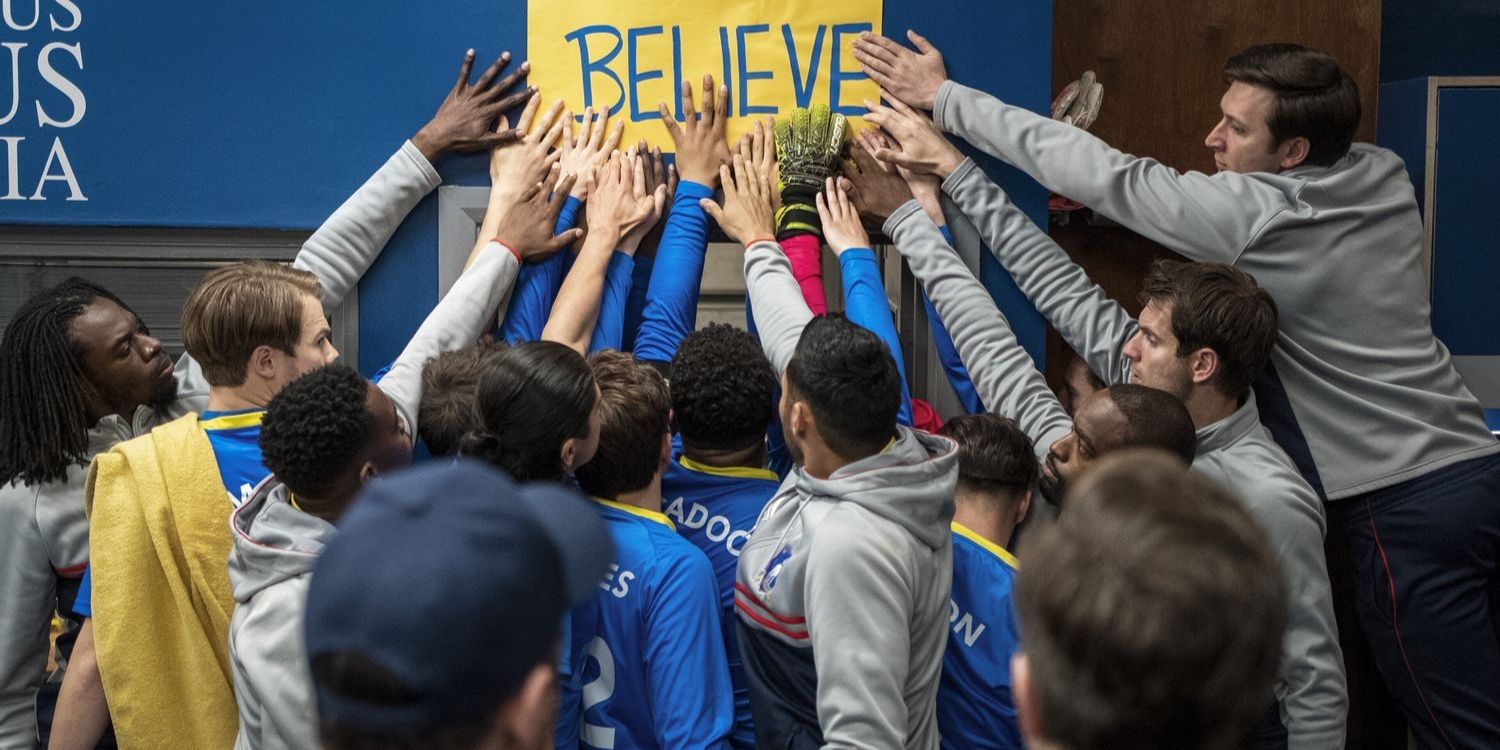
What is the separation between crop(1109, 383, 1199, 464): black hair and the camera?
7.66 ft

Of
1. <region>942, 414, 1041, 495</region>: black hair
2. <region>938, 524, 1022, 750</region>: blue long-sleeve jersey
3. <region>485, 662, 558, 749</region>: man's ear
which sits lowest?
<region>938, 524, 1022, 750</region>: blue long-sleeve jersey

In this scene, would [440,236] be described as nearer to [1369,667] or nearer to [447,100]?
[447,100]

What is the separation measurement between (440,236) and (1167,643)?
2281 mm

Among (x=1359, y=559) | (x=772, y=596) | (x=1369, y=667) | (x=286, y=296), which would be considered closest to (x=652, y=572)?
(x=772, y=596)

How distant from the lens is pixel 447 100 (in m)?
2.93

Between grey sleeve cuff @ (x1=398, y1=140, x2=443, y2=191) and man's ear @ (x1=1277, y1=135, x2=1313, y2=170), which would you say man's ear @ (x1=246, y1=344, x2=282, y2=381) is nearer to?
grey sleeve cuff @ (x1=398, y1=140, x2=443, y2=191)

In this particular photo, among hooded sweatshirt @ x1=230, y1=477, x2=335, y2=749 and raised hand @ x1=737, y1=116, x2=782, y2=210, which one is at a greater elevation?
raised hand @ x1=737, y1=116, x2=782, y2=210

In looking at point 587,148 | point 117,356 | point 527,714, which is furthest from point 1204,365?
point 117,356

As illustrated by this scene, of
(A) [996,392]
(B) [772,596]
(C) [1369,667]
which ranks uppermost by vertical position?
(A) [996,392]

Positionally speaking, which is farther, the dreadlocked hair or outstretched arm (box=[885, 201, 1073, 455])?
outstretched arm (box=[885, 201, 1073, 455])

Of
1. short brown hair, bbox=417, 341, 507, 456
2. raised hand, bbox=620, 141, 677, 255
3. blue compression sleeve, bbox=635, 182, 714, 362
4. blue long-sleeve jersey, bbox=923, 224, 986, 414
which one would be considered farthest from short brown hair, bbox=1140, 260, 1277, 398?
short brown hair, bbox=417, 341, 507, 456

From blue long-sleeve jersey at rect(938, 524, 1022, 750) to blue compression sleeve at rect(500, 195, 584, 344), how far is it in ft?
3.67

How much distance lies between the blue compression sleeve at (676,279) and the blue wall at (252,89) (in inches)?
18.4

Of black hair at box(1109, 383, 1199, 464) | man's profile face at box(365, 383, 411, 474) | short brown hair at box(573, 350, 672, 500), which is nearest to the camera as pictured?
man's profile face at box(365, 383, 411, 474)
